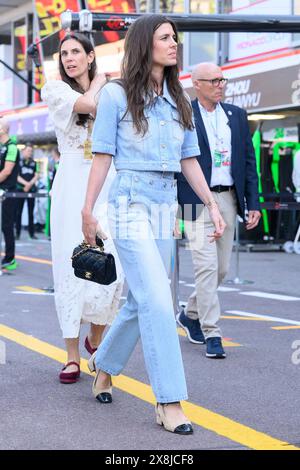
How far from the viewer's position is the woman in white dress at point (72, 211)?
5250 millimetres

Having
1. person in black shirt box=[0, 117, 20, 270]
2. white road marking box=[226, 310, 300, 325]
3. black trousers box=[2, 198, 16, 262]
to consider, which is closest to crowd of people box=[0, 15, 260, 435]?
white road marking box=[226, 310, 300, 325]

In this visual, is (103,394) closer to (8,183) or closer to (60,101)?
(60,101)

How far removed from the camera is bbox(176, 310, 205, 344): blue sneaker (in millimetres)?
6613

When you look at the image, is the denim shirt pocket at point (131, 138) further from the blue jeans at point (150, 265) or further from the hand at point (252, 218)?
the hand at point (252, 218)

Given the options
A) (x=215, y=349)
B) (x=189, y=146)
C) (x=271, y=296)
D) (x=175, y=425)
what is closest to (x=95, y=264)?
(x=189, y=146)

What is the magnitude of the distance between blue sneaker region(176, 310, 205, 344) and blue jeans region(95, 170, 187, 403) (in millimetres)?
2219

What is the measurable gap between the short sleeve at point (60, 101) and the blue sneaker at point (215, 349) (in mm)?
1760

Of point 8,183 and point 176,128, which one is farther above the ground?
point 176,128

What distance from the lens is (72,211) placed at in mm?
5281

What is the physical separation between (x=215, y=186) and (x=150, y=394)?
6.23ft

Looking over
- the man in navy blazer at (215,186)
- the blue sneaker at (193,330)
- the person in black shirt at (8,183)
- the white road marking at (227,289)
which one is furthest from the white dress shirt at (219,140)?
the person in black shirt at (8,183)

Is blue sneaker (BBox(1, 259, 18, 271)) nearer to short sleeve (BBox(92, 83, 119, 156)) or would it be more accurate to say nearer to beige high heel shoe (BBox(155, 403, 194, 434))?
short sleeve (BBox(92, 83, 119, 156))

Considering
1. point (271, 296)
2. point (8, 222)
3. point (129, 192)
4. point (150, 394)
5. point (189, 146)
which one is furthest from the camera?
point (8, 222)

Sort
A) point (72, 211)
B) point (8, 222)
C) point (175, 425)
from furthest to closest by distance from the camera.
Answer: point (8, 222) < point (72, 211) < point (175, 425)
